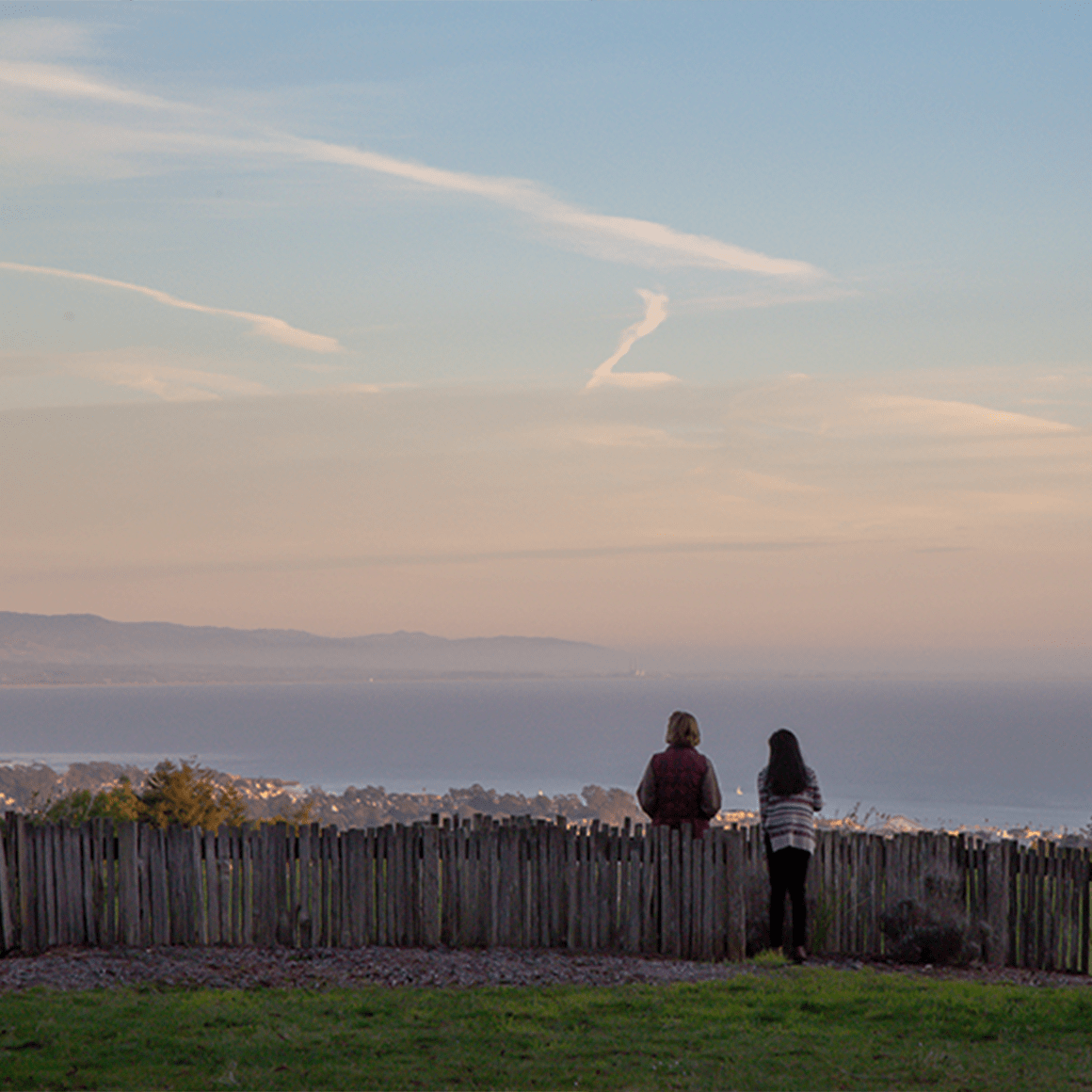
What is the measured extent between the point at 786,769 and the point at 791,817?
354 mm

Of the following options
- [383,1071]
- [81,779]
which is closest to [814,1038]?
[383,1071]

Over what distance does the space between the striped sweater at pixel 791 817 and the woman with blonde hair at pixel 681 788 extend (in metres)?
0.45

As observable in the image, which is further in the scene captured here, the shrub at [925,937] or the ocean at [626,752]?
the ocean at [626,752]

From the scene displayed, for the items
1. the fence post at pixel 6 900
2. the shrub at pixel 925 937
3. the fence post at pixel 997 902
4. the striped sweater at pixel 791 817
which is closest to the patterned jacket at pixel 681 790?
the striped sweater at pixel 791 817

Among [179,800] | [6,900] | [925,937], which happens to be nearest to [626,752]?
[179,800]

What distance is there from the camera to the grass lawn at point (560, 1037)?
6473mm

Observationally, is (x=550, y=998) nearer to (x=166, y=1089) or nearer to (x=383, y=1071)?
(x=383, y=1071)

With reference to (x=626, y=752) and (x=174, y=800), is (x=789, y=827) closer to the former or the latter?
(x=174, y=800)

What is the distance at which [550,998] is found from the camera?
27.1ft

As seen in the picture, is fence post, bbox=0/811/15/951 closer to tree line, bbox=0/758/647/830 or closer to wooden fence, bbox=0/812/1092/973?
wooden fence, bbox=0/812/1092/973

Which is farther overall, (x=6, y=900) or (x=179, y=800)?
(x=179, y=800)

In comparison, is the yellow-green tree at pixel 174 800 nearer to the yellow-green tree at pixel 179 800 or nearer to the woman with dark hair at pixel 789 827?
the yellow-green tree at pixel 179 800

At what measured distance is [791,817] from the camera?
32.4ft

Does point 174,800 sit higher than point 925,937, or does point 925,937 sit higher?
point 925,937
